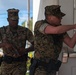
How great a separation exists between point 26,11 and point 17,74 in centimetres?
195

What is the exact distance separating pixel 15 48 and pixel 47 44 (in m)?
0.63

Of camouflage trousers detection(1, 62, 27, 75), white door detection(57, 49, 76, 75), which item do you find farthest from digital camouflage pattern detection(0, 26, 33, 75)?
white door detection(57, 49, 76, 75)

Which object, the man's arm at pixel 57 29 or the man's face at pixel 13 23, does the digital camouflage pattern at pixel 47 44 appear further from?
the man's face at pixel 13 23

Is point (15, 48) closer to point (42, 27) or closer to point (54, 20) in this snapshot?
point (42, 27)

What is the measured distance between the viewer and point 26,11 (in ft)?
18.1

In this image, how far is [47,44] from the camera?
3.33m

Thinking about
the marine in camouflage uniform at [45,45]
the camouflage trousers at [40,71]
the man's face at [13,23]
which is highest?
the man's face at [13,23]

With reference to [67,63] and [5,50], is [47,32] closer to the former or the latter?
[5,50]

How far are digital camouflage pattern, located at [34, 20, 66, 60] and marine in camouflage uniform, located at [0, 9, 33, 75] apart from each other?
0.52 metres

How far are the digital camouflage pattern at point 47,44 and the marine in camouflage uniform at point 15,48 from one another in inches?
20.5

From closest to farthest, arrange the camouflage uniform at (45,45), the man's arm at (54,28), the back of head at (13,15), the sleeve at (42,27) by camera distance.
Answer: the man's arm at (54,28) → the sleeve at (42,27) → the camouflage uniform at (45,45) → the back of head at (13,15)

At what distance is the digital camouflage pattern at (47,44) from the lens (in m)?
3.32

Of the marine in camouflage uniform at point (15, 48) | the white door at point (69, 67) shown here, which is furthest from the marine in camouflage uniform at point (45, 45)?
the white door at point (69, 67)

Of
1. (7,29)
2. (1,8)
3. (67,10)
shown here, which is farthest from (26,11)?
(7,29)
